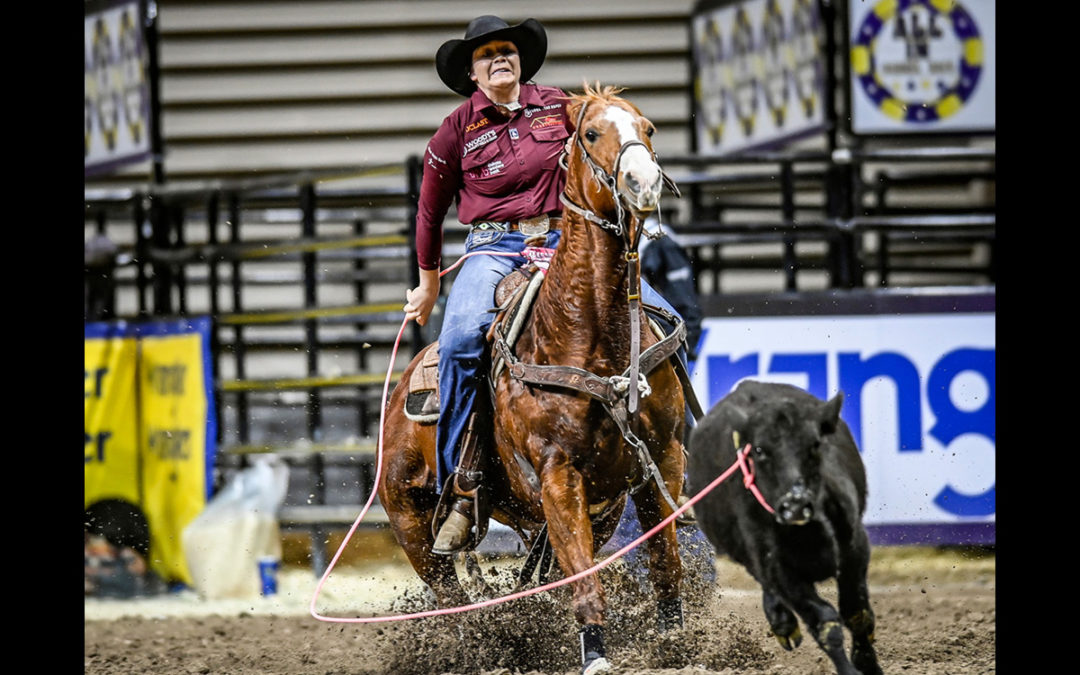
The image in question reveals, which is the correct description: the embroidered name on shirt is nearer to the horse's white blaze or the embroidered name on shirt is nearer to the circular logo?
the horse's white blaze

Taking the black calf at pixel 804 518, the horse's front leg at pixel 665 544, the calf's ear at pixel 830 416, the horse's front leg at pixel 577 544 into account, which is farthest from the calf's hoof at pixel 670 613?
the calf's ear at pixel 830 416

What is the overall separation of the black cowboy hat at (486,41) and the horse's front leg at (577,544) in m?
1.46

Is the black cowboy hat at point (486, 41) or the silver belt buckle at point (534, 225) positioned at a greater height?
the black cowboy hat at point (486, 41)

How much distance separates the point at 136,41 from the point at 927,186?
5363 mm

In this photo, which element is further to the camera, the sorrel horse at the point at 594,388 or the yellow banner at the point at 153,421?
the yellow banner at the point at 153,421

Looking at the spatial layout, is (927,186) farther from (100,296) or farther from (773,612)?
(773,612)

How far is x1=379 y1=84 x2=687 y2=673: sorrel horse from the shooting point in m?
4.03

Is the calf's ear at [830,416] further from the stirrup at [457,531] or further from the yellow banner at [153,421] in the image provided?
the yellow banner at [153,421]

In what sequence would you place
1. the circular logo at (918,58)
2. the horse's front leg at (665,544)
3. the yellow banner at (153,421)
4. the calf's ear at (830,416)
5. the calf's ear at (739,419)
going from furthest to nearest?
the yellow banner at (153,421) < the circular logo at (918,58) < the horse's front leg at (665,544) < the calf's ear at (739,419) < the calf's ear at (830,416)

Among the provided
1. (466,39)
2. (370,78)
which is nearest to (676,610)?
(466,39)

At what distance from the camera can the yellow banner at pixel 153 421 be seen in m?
7.70

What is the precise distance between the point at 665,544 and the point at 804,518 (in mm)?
941

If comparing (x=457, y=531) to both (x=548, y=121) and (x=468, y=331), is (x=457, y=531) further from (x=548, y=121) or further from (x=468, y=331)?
(x=548, y=121)

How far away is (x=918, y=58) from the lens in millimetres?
7512
